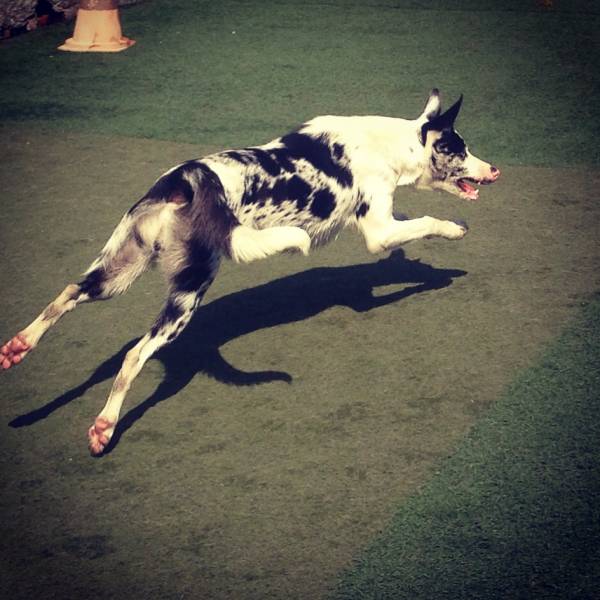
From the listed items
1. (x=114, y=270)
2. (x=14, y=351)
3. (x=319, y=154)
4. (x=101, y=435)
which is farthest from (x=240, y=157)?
(x=101, y=435)

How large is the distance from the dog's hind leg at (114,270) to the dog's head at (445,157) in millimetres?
1912

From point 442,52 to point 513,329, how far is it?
6.03 metres

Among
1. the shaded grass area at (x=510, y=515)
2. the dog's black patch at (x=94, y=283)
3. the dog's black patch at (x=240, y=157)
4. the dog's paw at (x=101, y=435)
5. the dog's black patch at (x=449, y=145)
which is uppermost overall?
the dog's black patch at (x=240, y=157)

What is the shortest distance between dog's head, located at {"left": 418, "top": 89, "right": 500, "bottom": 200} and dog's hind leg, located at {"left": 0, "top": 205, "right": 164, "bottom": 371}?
6.27 feet

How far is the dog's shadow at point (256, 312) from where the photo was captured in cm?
528

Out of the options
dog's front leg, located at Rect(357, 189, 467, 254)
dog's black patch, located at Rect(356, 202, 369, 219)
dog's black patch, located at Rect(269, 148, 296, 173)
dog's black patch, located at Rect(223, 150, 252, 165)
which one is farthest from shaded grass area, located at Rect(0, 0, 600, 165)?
dog's black patch, located at Rect(223, 150, 252, 165)

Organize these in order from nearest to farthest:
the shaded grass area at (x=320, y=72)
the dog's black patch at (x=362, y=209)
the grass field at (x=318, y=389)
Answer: the grass field at (x=318, y=389), the dog's black patch at (x=362, y=209), the shaded grass area at (x=320, y=72)

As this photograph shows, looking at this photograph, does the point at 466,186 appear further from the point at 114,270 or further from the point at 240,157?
the point at 114,270

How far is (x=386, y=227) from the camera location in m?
5.78

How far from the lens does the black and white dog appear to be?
484cm

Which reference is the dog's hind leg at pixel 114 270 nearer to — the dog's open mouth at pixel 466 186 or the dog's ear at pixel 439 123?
the dog's ear at pixel 439 123

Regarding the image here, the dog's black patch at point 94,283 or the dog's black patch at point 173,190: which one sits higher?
→ the dog's black patch at point 173,190

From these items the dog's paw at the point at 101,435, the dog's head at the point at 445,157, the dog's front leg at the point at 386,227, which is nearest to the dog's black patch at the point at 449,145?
the dog's head at the point at 445,157

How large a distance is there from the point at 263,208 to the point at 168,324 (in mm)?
846
